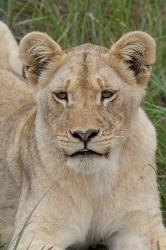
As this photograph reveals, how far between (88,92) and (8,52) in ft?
7.38

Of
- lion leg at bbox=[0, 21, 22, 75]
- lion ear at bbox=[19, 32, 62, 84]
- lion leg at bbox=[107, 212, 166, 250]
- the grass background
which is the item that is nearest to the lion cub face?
lion ear at bbox=[19, 32, 62, 84]

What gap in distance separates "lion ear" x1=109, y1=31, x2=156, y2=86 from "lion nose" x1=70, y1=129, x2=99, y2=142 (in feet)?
1.65

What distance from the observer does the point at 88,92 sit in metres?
4.40

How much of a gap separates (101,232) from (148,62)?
2.71 ft

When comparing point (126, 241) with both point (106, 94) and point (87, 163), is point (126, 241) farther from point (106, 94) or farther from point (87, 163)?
point (106, 94)

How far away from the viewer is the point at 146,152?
482 cm

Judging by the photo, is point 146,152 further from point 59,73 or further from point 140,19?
point 140,19

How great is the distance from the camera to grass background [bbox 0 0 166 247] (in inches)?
269

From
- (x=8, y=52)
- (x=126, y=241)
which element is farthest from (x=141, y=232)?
(x=8, y=52)

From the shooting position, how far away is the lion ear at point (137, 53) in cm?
464

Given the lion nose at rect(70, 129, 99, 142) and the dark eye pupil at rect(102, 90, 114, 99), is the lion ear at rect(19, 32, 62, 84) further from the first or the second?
the lion nose at rect(70, 129, 99, 142)

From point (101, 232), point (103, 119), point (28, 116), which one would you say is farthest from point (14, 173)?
point (103, 119)

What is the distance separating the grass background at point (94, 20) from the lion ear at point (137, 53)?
6.07 feet

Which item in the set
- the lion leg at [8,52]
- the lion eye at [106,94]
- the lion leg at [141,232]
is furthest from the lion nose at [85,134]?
the lion leg at [8,52]
